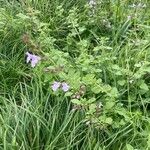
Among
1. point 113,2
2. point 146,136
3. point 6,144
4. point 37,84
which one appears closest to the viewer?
point 6,144

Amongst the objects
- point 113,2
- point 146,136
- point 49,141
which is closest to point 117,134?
point 146,136

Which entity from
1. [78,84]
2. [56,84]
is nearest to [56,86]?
[56,84]

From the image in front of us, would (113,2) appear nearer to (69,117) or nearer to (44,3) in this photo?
(44,3)

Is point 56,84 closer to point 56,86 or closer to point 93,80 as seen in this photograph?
point 56,86

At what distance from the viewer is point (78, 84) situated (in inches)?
95.8

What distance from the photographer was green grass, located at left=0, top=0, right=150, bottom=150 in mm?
2381

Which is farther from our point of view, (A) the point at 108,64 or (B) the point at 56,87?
(A) the point at 108,64

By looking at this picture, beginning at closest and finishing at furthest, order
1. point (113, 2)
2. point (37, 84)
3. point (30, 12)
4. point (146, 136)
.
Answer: point (146, 136) < point (37, 84) < point (30, 12) < point (113, 2)

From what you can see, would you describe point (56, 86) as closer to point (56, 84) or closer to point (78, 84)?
point (56, 84)

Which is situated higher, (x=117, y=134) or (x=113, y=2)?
(x=113, y=2)

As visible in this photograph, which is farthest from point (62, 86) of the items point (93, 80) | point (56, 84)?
point (93, 80)

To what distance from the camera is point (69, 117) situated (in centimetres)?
246

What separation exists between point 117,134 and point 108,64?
0.53m

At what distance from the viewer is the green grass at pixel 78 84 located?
2.38 m
